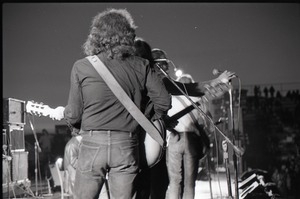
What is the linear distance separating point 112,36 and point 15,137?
3.01 metres

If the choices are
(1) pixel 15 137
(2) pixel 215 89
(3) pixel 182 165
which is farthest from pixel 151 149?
(1) pixel 15 137

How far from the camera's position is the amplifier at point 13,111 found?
12.4ft

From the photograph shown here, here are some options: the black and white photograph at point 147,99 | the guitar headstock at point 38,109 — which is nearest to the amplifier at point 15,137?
the black and white photograph at point 147,99

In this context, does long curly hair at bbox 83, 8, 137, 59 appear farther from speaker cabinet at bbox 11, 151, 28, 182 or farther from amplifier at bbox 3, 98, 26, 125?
speaker cabinet at bbox 11, 151, 28, 182

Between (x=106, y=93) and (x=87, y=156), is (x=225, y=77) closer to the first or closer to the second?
(x=106, y=93)

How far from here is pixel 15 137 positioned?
4566mm

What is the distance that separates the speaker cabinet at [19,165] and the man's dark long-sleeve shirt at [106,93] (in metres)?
3.11

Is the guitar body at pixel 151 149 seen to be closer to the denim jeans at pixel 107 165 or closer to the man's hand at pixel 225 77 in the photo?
the denim jeans at pixel 107 165

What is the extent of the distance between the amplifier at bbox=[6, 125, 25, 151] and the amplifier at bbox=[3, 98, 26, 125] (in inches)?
2.9

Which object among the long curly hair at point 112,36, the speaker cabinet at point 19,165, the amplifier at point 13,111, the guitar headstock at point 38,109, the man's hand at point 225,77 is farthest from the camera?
the speaker cabinet at point 19,165

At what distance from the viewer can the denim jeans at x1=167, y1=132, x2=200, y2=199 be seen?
134 inches

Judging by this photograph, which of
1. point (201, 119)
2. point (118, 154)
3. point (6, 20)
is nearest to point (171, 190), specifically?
point (201, 119)

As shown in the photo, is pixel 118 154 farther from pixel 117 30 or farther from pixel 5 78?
pixel 5 78

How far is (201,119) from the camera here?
4238 mm
